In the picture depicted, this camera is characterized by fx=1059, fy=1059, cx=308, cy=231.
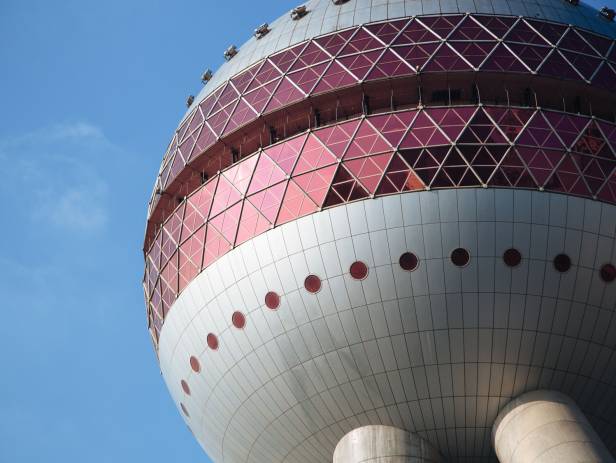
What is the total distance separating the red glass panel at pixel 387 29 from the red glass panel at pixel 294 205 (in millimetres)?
5026

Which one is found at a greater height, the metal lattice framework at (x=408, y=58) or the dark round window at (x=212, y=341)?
the metal lattice framework at (x=408, y=58)

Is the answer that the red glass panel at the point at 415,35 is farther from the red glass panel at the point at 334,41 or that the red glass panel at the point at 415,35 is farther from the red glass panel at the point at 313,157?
the red glass panel at the point at 313,157

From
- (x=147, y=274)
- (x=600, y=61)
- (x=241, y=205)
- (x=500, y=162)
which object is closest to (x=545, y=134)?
(x=500, y=162)

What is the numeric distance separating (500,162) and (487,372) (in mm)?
4997

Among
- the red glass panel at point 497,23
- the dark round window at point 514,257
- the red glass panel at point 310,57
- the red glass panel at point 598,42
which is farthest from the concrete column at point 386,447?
the red glass panel at point 598,42

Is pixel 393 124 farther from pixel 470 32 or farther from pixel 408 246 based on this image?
pixel 470 32

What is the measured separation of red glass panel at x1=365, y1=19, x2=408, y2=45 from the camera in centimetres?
2823

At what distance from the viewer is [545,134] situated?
26.0m

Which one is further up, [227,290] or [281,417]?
[227,290]

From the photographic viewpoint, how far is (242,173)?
27.5 metres

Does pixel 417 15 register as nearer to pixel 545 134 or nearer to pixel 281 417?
pixel 545 134

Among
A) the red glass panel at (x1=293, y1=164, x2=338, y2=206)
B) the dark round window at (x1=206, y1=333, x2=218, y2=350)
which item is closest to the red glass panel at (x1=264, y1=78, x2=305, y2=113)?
the red glass panel at (x1=293, y1=164, x2=338, y2=206)

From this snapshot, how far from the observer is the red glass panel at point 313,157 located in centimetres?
2631

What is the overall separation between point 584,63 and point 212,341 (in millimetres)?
12082
